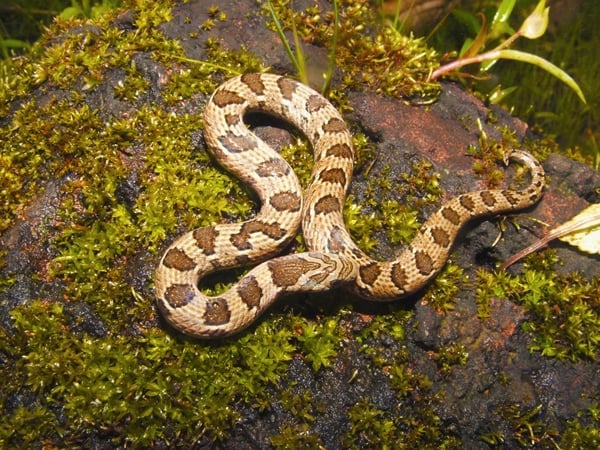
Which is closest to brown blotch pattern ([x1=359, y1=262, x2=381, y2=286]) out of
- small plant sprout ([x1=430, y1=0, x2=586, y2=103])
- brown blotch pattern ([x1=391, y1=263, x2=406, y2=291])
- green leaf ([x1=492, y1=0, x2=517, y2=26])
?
brown blotch pattern ([x1=391, y1=263, x2=406, y2=291])

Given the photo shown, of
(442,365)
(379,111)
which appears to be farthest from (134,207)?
(442,365)

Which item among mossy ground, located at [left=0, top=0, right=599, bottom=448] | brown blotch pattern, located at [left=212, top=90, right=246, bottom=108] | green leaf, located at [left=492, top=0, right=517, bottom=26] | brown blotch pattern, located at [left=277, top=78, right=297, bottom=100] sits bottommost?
mossy ground, located at [left=0, top=0, right=599, bottom=448]

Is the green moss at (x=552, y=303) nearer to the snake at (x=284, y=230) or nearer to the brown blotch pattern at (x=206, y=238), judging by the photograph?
the snake at (x=284, y=230)

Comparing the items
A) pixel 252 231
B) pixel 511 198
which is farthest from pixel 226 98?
pixel 511 198

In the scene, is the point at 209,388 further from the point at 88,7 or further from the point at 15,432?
the point at 88,7

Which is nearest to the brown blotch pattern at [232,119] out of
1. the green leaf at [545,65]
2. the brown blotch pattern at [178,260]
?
the brown blotch pattern at [178,260]

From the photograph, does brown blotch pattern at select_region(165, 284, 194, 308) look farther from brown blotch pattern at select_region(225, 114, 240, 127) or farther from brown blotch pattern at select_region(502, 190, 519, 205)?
brown blotch pattern at select_region(502, 190, 519, 205)

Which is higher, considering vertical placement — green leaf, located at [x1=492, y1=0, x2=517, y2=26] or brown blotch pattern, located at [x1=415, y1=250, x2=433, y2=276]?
green leaf, located at [x1=492, y1=0, x2=517, y2=26]
